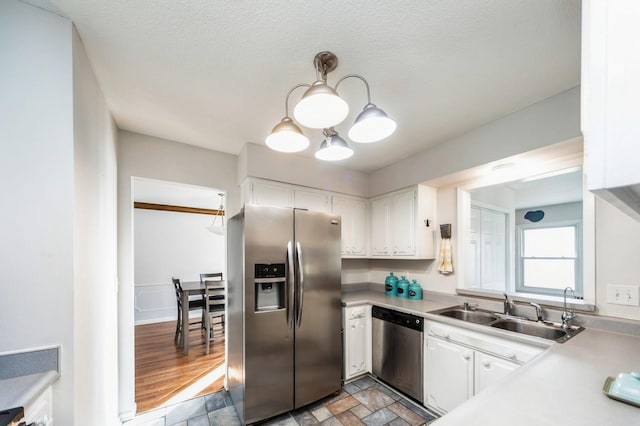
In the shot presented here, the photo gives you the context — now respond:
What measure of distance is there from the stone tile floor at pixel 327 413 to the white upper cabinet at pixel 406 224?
4.66ft

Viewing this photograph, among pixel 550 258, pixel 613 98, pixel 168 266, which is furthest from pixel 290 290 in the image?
pixel 168 266

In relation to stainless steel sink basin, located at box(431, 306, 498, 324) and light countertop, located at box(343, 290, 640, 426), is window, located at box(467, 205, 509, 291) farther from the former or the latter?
light countertop, located at box(343, 290, 640, 426)

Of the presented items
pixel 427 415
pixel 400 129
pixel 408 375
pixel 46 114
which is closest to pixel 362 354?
pixel 408 375

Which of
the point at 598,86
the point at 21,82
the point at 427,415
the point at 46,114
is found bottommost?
the point at 427,415

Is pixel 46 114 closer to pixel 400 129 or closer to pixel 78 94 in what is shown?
pixel 78 94

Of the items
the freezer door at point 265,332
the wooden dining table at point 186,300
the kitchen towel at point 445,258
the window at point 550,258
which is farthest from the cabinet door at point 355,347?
the window at point 550,258

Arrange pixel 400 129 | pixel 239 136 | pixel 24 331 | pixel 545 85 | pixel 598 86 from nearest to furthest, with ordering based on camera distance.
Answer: pixel 598 86 → pixel 24 331 → pixel 545 85 → pixel 400 129 → pixel 239 136

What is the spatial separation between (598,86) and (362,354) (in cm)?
296

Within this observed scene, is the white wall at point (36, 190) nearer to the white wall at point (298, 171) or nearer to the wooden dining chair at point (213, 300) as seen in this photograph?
the white wall at point (298, 171)

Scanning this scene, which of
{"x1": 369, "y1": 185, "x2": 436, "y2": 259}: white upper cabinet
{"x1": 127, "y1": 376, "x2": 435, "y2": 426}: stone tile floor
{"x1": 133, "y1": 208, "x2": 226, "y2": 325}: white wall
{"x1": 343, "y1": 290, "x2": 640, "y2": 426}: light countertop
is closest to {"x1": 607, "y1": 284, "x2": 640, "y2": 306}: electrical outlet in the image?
{"x1": 343, "y1": 290, "x2": 640, "y2": 426}: light countertop

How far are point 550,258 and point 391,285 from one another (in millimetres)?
2602

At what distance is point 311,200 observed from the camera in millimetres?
3102

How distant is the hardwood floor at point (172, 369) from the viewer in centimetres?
267

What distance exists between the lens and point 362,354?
9.34 ft
